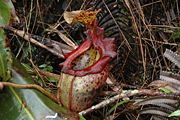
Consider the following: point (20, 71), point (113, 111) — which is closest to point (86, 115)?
point (113, 111)

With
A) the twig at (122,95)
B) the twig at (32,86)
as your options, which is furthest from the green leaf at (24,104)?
the twig at (122,95)

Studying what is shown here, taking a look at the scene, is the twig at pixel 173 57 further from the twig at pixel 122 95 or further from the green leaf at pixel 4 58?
the green leaf at pixel 4 58

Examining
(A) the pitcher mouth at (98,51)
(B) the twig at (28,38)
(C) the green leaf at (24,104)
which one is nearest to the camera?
(C) the green leaf at (24,104)

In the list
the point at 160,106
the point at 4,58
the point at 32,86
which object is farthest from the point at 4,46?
the point at 160,106

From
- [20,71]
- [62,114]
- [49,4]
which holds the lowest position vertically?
[62,114]

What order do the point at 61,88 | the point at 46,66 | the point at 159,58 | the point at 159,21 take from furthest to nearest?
the point at 159,21 → the point at 159,58 → the point at 46,66 → the point at 61,88

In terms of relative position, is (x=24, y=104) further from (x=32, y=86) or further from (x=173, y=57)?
(x=173, y=57)

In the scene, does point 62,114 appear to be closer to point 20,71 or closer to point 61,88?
point 61,88
